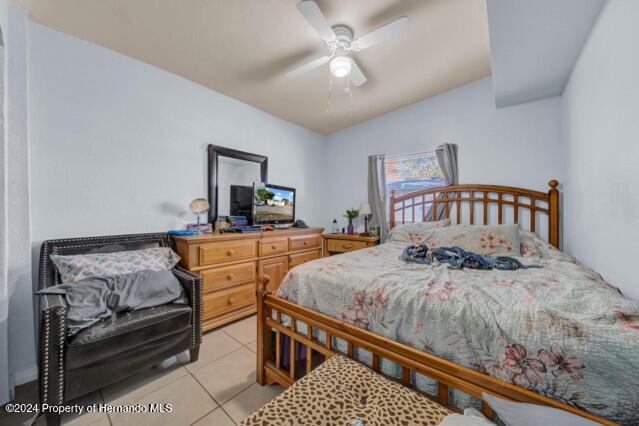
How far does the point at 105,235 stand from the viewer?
80.2 inches

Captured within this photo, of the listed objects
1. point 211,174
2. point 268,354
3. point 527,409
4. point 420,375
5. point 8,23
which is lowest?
point 268,354

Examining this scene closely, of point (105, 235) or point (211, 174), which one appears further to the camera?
point (211, 174)

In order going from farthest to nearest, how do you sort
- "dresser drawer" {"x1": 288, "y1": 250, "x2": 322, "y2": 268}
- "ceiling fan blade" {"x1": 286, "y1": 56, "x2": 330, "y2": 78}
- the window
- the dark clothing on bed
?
the window, "dresser drawer" {"x1": 288, "y1": 250, "x2": 322, "y2": 268}, "ceiling fan blade" {"x1": 286, "y1": 56, "x2": 330, "y2": 78}, the dark clothing on bed

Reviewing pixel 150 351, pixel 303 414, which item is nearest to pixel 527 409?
pixel 303 414

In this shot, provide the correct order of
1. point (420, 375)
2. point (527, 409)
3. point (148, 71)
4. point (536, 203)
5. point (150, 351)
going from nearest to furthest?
point (527, 409) < point (420, 375) < point (150, 351) < point (148, 71) < point (536, 203)

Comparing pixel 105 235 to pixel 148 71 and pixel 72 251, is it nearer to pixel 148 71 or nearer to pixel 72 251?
pixel 72 251

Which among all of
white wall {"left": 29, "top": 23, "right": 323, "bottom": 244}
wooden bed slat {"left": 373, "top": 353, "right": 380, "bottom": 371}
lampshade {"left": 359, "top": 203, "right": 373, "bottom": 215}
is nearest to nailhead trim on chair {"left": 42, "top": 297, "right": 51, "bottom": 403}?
white wall {"left": 29, "top": 23, "right": 323, "bottom": 244}

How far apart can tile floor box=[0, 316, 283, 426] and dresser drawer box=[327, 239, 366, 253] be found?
1.78m

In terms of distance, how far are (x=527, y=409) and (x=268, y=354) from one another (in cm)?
136

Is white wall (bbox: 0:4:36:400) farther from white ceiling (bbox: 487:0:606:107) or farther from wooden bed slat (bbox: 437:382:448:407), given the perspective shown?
white ceiling (bbox: 487:0:606:107)

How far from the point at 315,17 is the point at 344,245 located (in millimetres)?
2538

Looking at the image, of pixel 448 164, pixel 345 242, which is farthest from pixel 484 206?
pixel 345 242

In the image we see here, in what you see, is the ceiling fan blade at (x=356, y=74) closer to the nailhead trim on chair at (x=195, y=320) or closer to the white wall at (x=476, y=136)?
the white wall at (x=476, y=136)

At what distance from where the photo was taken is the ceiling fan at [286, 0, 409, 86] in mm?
1514
